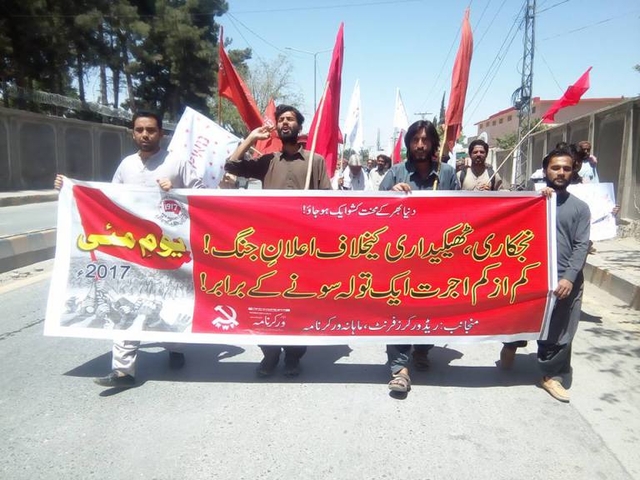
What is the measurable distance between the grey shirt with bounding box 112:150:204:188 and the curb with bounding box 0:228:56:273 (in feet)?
14.2

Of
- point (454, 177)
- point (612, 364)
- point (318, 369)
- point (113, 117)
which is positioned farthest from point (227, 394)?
point (113, 117)

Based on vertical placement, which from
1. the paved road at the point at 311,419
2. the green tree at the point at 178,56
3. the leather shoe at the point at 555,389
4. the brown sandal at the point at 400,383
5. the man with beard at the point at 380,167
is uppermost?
the green tree at the point at 178,56

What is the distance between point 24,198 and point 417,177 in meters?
16.2

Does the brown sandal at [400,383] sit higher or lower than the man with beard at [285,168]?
lower

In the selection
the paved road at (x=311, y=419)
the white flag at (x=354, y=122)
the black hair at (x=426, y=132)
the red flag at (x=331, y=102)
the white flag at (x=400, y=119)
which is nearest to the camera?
the paved road at (x=311, y=419)

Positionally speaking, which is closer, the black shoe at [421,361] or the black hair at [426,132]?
the black hair at [426,132]

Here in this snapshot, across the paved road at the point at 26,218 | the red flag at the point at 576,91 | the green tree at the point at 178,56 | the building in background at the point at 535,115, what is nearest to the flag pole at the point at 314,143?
the red flag at the point at 576,91

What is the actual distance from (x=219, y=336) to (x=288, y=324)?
0.45 m

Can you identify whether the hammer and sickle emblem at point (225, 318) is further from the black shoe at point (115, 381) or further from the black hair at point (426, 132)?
the black hair at point (426, 132)

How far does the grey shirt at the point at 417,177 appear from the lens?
3.78 metres

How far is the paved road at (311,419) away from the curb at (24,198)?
44.1 ft

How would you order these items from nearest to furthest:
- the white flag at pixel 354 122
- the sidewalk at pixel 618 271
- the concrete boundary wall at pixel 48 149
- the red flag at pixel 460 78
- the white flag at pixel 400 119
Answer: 1. the red flag at pixel 460 78
2. the sidewalk at pixel 618 271
3. the white flag at pixel 354 122
4. the white flag at pixel 400 119
5. the concrete boundary wall at pixel 48 149

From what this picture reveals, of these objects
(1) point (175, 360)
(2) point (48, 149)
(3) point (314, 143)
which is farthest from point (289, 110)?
(2) point (48, 149)

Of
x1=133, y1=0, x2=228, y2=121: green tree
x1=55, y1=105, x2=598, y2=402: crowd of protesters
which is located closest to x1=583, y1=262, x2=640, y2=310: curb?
x1=55, y1=105, x2=598, y2=402: crowd of protesters
